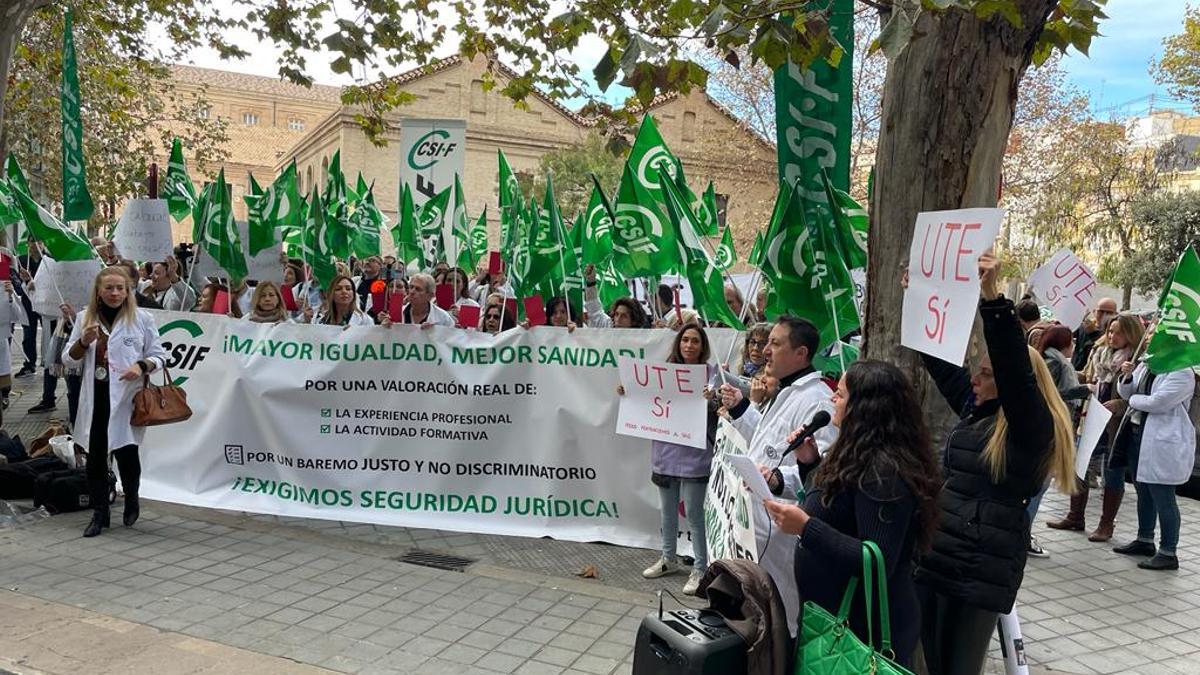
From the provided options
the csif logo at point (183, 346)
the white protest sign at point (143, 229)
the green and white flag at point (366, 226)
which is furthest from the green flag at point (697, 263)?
the green and white flag at point (366, 226)

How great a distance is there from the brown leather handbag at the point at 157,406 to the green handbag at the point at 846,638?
509cm

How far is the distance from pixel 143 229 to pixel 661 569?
615cm

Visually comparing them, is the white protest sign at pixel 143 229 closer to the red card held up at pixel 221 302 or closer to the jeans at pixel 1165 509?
the red card held up at pixel 221 302

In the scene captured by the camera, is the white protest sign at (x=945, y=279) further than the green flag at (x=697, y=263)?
No

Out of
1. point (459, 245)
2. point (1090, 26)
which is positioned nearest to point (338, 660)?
point (1090, 26)

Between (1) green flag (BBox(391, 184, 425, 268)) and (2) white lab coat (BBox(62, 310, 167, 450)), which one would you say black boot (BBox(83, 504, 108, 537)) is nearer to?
(2) white lab coat (BBox(62, 310, 167, 450))

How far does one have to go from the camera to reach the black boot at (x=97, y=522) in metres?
6.14

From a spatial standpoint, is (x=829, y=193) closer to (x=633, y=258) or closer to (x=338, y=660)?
(x=633, y=258)

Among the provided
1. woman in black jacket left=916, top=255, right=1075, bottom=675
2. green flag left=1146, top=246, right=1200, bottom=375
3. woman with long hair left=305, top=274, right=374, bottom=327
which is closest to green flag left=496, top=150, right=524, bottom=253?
woman with long hair left=305, top=274, right=374, bottom=327

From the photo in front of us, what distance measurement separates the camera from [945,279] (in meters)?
3.08

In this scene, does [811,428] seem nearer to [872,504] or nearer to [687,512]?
[872,504]

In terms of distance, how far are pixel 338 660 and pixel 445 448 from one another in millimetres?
2470

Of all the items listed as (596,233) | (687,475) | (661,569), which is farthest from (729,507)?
(596,233)

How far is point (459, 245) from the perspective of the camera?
12398 millimetres
